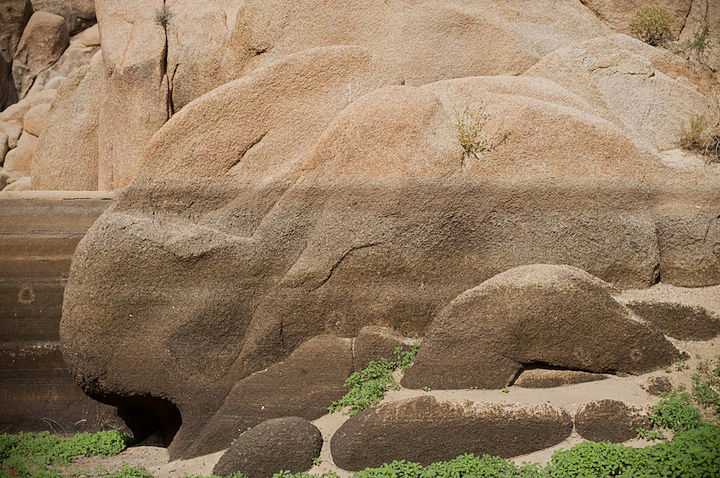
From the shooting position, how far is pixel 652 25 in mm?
7066

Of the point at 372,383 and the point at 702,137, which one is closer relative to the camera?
the point at 372,383

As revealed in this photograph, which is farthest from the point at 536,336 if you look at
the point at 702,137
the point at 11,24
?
the point at 11,24

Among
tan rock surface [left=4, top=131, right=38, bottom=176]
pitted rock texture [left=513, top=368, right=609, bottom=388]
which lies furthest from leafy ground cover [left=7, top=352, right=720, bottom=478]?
tan rock surface [left=4, top=131, right=38, bottom=176]

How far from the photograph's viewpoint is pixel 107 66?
670cm

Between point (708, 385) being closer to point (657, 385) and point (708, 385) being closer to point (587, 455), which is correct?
point (657, 385)

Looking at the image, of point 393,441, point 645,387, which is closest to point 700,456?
point 645,387

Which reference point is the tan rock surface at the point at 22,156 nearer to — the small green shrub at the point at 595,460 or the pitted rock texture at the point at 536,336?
the pitted rock texture at the point at 536,336

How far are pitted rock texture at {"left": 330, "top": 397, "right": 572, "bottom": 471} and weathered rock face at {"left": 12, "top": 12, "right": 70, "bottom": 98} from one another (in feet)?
39.9

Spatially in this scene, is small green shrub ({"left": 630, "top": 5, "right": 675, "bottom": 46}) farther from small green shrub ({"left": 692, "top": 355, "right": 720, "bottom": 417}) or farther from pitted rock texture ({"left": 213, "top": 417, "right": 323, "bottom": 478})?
pitted rock texture ({"left": 213, "top": 417, "right": 323, "bottom": 478})

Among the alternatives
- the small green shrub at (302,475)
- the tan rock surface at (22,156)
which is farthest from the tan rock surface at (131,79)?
the tan rock surface at (22,156)

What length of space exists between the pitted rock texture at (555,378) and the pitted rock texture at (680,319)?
1.91ft

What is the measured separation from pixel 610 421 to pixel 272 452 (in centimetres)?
223

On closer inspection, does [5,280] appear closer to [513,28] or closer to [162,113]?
[162,113]

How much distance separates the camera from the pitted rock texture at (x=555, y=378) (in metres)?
4.87
